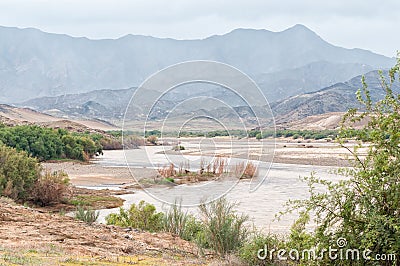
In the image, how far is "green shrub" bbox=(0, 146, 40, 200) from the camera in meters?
22.0

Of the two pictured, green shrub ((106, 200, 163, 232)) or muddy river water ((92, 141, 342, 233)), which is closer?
green shrub ((106, 200, 163, 232))

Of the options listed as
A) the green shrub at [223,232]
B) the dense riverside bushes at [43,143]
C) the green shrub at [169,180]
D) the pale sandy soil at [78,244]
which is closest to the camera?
the pale sandy soil at [78,244]

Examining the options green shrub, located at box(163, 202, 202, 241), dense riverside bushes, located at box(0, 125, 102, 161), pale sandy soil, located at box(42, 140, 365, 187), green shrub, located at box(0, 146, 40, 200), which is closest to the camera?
green shrub, located at box(163, 202, 202, 241)

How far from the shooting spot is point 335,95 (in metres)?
169

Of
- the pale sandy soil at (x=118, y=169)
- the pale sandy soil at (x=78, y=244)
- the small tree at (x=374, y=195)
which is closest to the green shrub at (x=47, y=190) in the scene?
the pale sandy soil at (x=118, y=169)

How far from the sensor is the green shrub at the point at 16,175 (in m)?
22.0

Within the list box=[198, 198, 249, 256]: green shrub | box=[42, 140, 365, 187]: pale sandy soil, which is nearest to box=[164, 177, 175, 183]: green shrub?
box=[42, 140, 365, 187]: pale sandy soil

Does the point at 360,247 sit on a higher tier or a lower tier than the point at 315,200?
lower

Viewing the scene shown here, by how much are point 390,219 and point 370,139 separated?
4.21 ft

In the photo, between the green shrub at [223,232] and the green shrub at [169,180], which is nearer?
the green shrub at [223,232]

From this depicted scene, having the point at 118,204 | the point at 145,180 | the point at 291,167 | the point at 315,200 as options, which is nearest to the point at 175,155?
the point at 291,167

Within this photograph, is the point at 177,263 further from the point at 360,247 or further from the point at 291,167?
the point at 291,167
